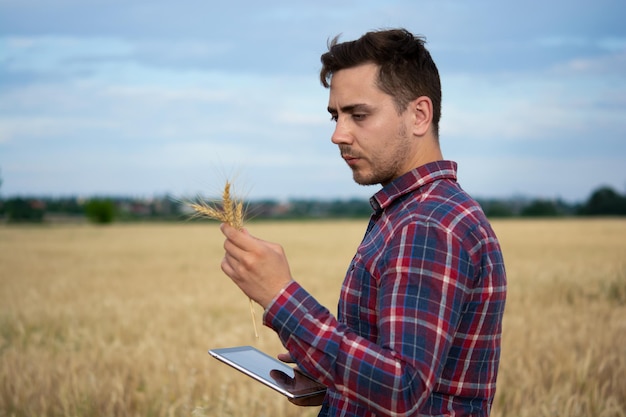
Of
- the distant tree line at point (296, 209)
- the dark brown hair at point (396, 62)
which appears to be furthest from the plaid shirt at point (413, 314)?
the distant tree line at point (296, 209)

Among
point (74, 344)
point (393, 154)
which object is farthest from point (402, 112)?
point (74, 344)

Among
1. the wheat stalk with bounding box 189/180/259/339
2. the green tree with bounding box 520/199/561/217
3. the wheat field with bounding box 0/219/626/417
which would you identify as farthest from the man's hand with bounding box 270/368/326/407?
the green tree with bounding box 520/199/561/217

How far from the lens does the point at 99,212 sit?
86.3 meters

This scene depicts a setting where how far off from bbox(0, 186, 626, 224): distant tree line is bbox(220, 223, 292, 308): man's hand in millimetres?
58380

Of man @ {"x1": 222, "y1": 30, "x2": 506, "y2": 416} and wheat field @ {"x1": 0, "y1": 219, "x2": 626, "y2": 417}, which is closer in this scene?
man @ {"x1": 222, "y1": 30, "x2": 506, "y2": 416}

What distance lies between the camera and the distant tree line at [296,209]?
67875 mm

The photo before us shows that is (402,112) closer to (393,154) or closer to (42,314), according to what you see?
(393,154)

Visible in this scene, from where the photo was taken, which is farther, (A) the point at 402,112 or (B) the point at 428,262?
(A) the point at 402,112

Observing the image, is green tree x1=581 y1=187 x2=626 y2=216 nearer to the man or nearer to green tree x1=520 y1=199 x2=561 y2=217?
green tree x1=520 y1=199 x2=561 y2=217

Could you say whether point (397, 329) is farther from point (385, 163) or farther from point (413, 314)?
point (385, 163)

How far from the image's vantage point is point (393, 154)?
6.41ft

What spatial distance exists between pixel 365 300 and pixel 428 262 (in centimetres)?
24

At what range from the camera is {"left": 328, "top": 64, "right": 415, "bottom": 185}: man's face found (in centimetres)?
191

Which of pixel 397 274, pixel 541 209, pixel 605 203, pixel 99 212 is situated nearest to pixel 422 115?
pixel 397 274
